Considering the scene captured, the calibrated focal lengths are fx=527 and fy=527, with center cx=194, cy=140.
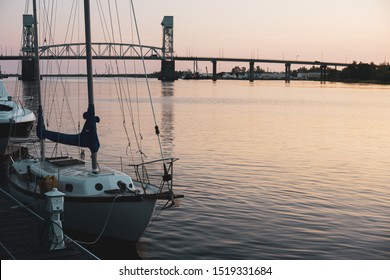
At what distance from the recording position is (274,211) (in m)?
19.9

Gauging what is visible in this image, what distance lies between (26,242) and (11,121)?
58.1ft

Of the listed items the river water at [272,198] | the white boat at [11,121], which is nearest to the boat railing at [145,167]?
the river water at [272,198]

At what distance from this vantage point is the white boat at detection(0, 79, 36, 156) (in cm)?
3073

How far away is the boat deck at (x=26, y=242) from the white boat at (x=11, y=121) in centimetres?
1436

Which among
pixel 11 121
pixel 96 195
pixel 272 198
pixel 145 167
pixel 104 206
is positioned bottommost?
pixel 272 198

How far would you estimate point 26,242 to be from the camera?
1351 cm

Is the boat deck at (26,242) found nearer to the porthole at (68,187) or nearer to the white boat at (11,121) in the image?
the porthole at (68,187)

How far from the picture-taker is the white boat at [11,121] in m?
30.7

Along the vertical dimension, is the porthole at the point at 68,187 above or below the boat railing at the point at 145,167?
above

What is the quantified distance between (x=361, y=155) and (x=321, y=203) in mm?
15114

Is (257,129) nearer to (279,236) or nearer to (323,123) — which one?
(323,123)

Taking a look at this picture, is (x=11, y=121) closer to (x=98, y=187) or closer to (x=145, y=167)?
(x=145, y=167)

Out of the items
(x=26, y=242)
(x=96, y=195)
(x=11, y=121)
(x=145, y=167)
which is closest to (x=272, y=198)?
(x=145, y=167)
